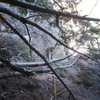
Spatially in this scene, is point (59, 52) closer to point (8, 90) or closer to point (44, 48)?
point (44, 48)

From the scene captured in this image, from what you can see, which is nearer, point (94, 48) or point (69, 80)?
point (69, 80)

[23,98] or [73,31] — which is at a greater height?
[73,31]

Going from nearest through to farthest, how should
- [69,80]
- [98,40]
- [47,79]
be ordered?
[47,79]
[69,80]
[98,40]

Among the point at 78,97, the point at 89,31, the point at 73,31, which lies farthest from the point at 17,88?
the point at 89,31

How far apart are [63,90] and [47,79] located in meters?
0.71

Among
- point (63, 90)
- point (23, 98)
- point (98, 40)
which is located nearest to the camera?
point (23, 98)

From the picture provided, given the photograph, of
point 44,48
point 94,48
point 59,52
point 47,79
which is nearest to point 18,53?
point 47,79

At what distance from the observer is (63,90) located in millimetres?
3910

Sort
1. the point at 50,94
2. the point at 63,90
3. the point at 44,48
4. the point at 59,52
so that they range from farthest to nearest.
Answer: the point at 59,52 → the point at 44,48 → the point at 63,90 → the point at 50,94

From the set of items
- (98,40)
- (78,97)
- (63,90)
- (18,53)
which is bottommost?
(78,97)

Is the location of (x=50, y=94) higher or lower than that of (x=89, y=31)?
lower

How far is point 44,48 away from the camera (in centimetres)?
913

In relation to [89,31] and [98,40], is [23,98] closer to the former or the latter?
[89,31]

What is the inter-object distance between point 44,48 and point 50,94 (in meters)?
5.70
